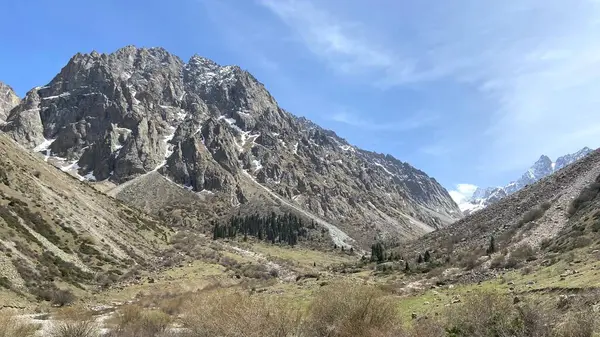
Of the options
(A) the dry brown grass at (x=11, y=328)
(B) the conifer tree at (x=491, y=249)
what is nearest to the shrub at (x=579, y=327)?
(A) the dry brown grass at (x=11, y=328)

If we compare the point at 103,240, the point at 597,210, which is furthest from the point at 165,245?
the point at 597,210

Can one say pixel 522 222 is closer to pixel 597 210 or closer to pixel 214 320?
pixel 597 210

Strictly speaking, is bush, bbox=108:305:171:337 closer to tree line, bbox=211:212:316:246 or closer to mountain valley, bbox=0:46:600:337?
mountain valley, bbox=0:46:600:337

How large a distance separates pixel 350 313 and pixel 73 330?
1306 centimetres

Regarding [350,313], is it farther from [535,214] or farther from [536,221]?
[535,214]

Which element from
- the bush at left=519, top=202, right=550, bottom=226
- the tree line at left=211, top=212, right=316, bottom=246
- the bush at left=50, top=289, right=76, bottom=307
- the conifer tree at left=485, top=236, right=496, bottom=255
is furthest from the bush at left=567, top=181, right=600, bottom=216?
the tree line at left=211, top=212, right=316, bottom=246

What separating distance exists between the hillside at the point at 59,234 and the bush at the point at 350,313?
89.0ft

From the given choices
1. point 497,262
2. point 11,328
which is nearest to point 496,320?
point 11,328

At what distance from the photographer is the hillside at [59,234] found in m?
43.4

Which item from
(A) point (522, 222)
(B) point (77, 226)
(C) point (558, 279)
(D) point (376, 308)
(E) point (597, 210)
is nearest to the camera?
(D) point (376, 308)

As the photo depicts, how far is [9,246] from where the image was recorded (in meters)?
44.8

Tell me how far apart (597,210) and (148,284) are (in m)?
47.1

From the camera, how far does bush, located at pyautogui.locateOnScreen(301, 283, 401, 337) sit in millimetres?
18281

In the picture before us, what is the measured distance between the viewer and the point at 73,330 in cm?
2130
